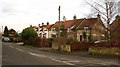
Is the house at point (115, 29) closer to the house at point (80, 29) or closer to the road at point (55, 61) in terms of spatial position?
the road at point (55, 61)

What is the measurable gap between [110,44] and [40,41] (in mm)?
24935

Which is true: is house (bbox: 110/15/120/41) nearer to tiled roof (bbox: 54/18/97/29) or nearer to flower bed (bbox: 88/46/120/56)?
flower bed (bbox: 88/46/120/56)

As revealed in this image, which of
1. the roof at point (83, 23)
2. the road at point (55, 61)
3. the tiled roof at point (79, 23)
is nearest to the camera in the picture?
the road at point (55, 61)

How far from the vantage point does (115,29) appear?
34.4m

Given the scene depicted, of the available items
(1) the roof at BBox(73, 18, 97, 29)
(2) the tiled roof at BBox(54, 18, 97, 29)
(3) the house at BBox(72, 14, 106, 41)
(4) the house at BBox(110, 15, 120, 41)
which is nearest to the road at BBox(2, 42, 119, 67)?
(4) the house at BBox(110, 15, 120, 41)

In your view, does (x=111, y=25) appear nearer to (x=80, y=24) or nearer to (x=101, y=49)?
(x=101, y=49)

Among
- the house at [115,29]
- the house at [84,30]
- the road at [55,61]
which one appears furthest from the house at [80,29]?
the road at [55,61]

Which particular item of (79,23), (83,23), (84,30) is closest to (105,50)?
(84,30)

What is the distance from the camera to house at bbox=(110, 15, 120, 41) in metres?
32.8

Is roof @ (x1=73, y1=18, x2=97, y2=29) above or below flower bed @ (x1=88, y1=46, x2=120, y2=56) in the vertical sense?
above

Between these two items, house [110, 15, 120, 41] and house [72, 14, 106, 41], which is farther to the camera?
house [72, 14, 106, 41]

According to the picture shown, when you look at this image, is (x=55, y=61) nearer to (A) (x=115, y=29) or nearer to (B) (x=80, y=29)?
(A) (x=115, y=29)

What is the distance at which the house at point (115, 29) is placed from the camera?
3279 centimetres

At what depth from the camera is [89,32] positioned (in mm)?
69625
